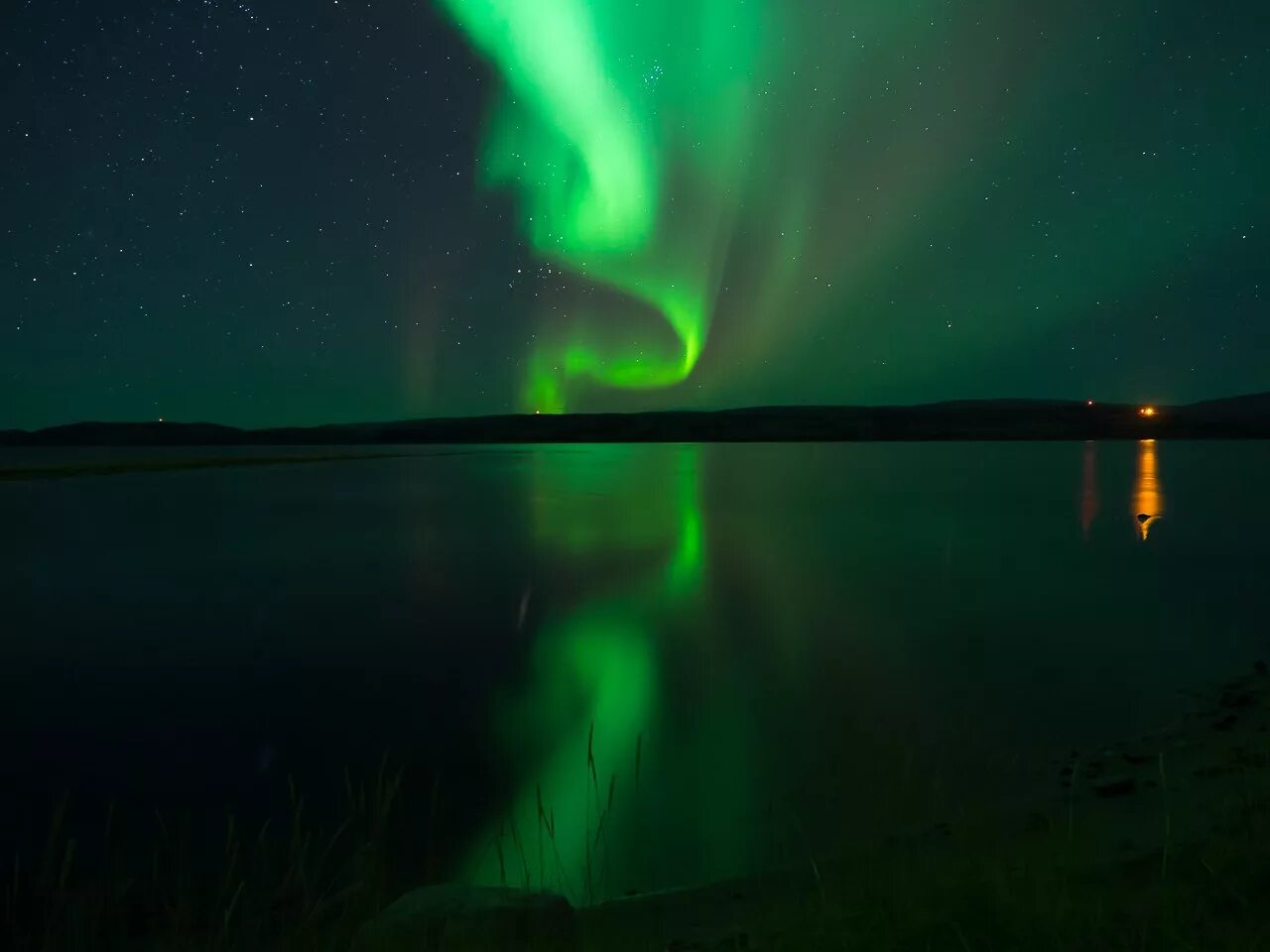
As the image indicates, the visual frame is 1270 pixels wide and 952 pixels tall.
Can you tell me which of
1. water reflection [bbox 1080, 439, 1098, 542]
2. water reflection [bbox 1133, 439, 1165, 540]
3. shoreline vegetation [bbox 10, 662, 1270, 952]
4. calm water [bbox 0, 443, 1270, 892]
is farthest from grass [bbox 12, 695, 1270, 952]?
water reflection [bbox 1133, 439, 1165, 540]

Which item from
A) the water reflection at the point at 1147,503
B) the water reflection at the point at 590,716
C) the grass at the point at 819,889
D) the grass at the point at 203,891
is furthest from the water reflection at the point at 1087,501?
the grass at the point at 203,891

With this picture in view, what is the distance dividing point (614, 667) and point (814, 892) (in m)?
7.06

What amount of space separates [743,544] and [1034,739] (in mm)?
17683

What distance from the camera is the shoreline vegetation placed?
4008 millimetres

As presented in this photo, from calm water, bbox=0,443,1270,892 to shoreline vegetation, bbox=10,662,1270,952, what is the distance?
0.67 m

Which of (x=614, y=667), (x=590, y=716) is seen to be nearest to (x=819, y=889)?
(x=590, y=716)

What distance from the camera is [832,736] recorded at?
8.75 metres

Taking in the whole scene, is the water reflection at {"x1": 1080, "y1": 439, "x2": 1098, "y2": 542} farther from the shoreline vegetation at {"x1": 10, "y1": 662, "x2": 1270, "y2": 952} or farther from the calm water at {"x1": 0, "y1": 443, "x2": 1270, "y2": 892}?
the shoreline vegetation at {"x1": 10, "y1": 662, "x2": 1270, "y2": 952}

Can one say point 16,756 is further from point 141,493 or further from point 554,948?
point 141,493

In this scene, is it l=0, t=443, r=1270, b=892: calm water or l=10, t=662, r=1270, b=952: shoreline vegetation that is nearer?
l=10, t=662, r=1270, b=952: shoreline vegetation

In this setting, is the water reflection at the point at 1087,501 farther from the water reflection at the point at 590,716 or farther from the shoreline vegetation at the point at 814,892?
the shoreline vegetation at the point at 814,892

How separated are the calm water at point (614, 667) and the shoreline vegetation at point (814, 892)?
0.67 m

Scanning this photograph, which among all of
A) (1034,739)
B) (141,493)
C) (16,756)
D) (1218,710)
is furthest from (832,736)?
(141,493)

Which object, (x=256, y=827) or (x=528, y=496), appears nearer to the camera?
(x=256, y=827)
